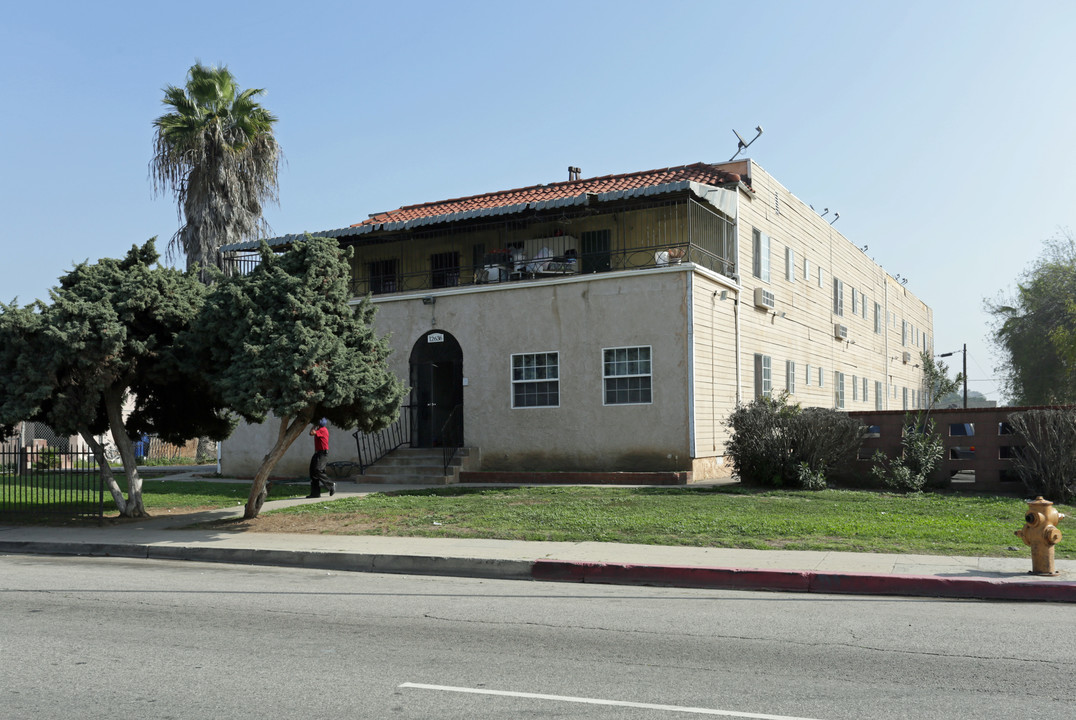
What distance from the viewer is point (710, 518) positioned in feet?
44.1

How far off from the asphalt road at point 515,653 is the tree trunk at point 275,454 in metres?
4.40

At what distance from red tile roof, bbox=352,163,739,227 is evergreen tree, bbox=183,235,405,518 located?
9.51m

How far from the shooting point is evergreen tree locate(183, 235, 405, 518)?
519 inches

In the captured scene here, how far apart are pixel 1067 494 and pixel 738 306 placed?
8.94 meters

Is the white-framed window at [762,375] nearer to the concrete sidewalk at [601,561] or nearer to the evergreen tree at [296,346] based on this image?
the evergreen tree at [296,346]

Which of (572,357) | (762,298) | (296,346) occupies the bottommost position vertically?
(296,346)

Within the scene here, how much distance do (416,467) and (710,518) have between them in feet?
30.5

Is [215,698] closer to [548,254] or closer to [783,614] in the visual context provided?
[783,614]

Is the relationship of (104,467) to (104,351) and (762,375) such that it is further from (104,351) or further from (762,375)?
(762,375)

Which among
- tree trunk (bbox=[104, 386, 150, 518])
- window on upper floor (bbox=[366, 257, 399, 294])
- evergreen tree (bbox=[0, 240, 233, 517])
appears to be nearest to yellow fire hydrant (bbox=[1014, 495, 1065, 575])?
evergreen tree (bbox=[0, 240, 233, 517])

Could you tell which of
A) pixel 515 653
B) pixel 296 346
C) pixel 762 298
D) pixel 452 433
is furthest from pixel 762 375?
pixel 515 653

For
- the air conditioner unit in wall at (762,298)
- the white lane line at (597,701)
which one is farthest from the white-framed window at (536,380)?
the white lane line at (597,701)

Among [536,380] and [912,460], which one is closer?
[912,460]

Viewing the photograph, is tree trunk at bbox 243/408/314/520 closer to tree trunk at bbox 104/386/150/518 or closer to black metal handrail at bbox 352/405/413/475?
tree trunk at bbox 104/386/150/518
